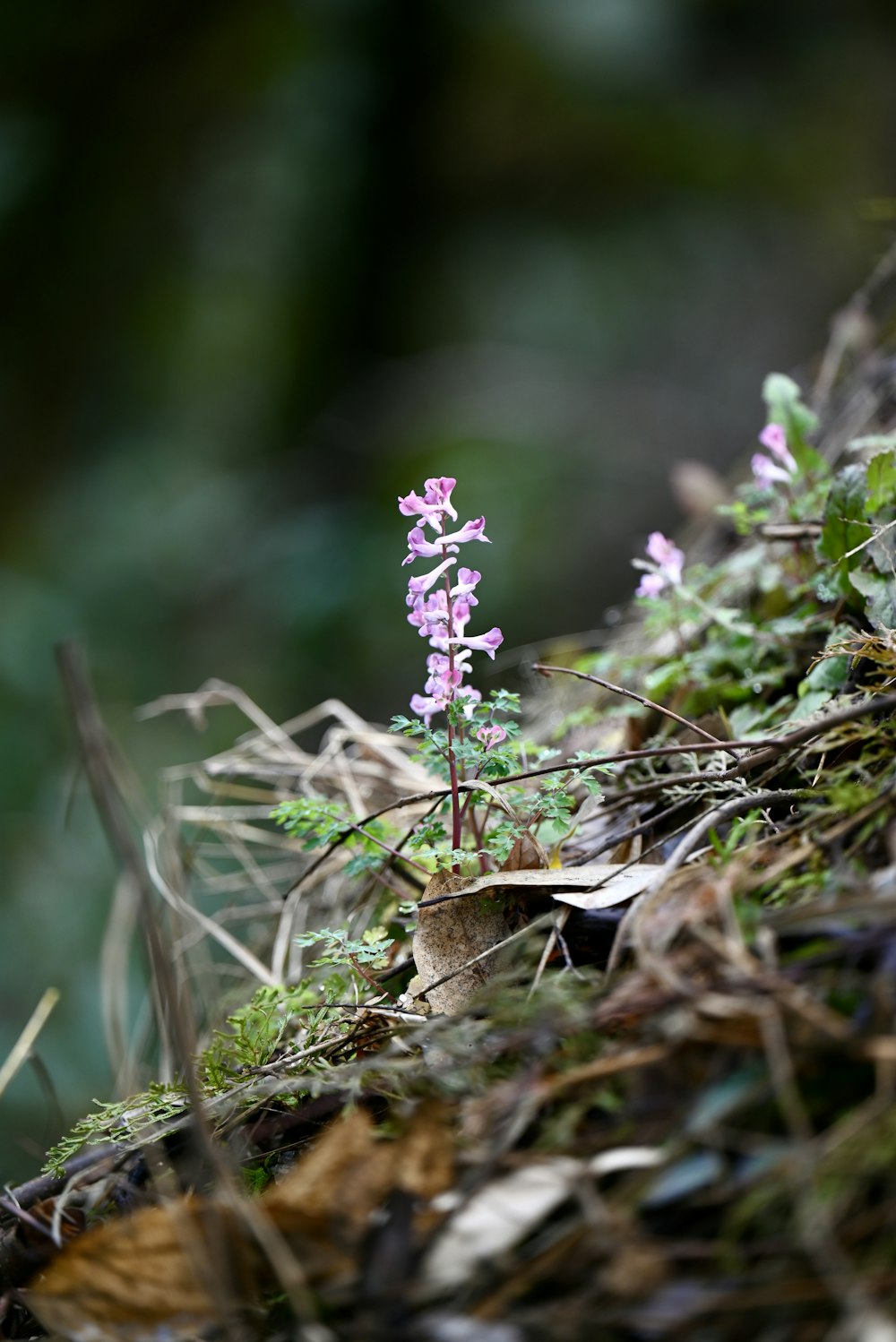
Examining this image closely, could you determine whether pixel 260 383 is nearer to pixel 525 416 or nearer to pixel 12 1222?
pixel 525 416

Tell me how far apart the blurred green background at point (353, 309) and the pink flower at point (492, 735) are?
2.90 meters

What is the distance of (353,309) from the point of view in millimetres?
5355

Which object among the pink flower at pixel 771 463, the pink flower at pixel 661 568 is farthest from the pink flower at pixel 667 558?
the pink flower at pixel 771 463

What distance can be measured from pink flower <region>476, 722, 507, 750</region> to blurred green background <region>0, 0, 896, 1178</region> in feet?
9.51

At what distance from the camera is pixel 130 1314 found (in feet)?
2.11

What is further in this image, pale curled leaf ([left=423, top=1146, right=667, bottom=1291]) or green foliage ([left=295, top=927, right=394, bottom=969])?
green foliage ([left=295, top=927, right=394, bottom=969])

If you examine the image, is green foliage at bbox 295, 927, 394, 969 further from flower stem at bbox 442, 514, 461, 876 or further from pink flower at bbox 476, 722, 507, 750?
pink flower at bbox 476, 722, 507, 750

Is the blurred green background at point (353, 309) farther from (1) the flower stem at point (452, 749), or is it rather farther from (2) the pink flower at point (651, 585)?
(1) the flower stem at point (452, 749)

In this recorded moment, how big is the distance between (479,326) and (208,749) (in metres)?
2.44

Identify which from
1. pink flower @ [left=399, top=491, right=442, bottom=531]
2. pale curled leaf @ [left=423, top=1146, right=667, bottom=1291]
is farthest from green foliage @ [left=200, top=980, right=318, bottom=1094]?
pink flower @ [left=399, top=491, right=442, bottom=531]

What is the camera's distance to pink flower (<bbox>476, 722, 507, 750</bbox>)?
3.23 ft

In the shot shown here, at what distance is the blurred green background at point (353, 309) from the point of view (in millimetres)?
4285

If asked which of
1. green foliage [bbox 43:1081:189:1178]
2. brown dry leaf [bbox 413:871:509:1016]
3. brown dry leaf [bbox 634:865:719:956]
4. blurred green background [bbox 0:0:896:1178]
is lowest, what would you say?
green foliage [bbox 43:1081:189:1178]

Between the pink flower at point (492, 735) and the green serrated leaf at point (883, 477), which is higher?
the green serrated leaf at point (883, 477)
